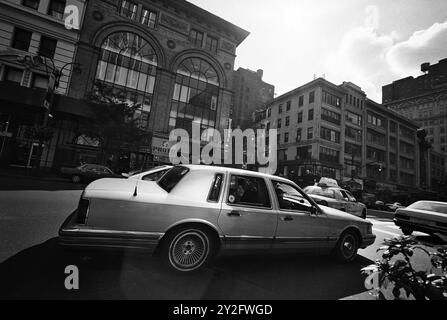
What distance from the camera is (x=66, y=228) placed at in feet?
9.06

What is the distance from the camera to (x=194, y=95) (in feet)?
90.3

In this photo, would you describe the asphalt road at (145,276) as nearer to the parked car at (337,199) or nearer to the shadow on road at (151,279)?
the shadow on road at (151,279)

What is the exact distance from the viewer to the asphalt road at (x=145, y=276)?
2604 millimetres

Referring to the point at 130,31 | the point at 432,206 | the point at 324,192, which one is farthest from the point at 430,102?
the point at 130,31

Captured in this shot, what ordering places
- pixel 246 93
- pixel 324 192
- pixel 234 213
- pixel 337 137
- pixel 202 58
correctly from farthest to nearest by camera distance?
pixel 246 93 → pixel 337 137 → pixel 202 58 → pixel 324 192 → pixel 234 213

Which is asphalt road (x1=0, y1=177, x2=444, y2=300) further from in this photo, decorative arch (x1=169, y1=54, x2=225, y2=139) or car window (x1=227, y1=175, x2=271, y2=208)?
decorative arch (x1=169, y1=54, x2=225, y2=139)

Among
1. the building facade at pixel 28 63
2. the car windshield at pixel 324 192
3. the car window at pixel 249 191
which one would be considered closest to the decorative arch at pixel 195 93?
the building facade at pixel 28 63

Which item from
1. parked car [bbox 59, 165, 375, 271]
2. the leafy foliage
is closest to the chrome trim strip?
parked car [bbox 59, 165, 375, 271]

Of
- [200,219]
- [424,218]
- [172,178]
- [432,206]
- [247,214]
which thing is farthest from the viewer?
[432,206]

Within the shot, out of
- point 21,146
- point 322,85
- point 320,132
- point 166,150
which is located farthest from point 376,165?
point 21,146

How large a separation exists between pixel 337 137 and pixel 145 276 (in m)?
41.3

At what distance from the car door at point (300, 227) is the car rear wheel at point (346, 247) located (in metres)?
0.36

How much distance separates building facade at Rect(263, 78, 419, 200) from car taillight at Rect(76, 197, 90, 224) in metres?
34.0

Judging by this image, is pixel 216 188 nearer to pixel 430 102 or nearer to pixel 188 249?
pixel 188 249
